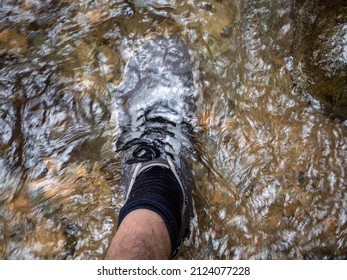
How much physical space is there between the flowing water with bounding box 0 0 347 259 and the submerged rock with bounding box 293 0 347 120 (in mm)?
73

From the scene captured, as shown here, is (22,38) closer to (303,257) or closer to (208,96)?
(208,96)

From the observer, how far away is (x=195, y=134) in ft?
9.25

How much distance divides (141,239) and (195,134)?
1.00 meters

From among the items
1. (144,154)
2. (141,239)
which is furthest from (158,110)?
(141,239)

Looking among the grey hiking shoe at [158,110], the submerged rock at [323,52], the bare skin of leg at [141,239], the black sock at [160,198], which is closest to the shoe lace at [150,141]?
the grey hiking shoe at [158,110]

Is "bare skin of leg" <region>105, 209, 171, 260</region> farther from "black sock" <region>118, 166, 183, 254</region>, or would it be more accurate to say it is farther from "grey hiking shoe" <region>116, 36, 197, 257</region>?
"grey hiking shoe" <region>116, 36, 197, 257</region>

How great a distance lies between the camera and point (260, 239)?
104 inches

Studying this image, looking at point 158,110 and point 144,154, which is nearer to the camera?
point 144,154

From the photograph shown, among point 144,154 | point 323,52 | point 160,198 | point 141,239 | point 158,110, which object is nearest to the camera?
point 141,239

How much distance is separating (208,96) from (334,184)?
3.42 ft

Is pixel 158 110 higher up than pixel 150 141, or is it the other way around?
pixel 158 110

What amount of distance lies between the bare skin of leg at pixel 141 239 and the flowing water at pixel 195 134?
54 cm

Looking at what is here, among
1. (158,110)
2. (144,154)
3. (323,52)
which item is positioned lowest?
(144,154)

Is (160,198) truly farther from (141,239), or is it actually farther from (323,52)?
(323,52)
